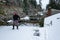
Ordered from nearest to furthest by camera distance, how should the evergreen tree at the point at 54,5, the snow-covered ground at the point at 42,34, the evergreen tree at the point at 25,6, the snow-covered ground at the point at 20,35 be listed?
the snow-covered ground at the point at 42,34
the snow-covered ground at the point at 20,35
the evergreen tree at the point at 54,5
the evergreen tree at the point at 25,6

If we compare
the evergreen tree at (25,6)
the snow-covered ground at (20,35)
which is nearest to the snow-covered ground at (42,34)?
the snow-covered ground at (20,35)

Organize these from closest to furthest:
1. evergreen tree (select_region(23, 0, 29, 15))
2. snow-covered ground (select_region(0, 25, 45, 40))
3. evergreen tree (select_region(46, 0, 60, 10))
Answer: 1. snow-covered ground (select_region(0, 25, 45, 40))
2. evergreen tree (select_region(46, 0, 60, 10))
3. evergreen tree (select_region(23, 0, 29, 15))

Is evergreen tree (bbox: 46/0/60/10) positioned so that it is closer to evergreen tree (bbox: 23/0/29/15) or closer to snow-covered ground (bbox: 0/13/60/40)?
evergreen tree (bbox: 23/0/29/15)

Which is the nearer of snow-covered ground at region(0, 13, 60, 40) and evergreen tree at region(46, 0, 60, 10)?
snow-covered ground at region(0, 13, 60, 40)

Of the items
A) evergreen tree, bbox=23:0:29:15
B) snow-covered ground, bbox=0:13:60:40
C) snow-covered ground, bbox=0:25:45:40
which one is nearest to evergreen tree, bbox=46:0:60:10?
evergreen tree, bbox=23:0:29:15

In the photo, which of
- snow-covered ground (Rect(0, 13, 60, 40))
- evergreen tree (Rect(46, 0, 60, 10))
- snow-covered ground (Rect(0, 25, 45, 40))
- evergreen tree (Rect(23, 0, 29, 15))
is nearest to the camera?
snow-covered ground (Rect(0, 13, 60, 40))

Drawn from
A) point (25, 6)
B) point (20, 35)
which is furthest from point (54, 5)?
point (20, 35)

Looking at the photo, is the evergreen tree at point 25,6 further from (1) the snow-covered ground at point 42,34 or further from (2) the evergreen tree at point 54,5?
(1) the snow-covered ground at point 42,34

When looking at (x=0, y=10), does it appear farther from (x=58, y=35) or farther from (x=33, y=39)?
(x=58, y=35)

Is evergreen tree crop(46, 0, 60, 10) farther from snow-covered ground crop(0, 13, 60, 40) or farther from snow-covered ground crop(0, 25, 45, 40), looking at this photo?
snow-covered ground crop(0, 13, 60, 40)

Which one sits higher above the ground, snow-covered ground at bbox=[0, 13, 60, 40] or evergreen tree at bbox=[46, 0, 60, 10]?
snow-covered ground at bbox=[0, 13, 60, 40]

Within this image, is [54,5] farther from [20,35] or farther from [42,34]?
[42,34]

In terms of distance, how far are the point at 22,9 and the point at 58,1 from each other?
640 cm

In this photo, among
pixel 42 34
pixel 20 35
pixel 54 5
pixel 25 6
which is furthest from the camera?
pixel 25 6
